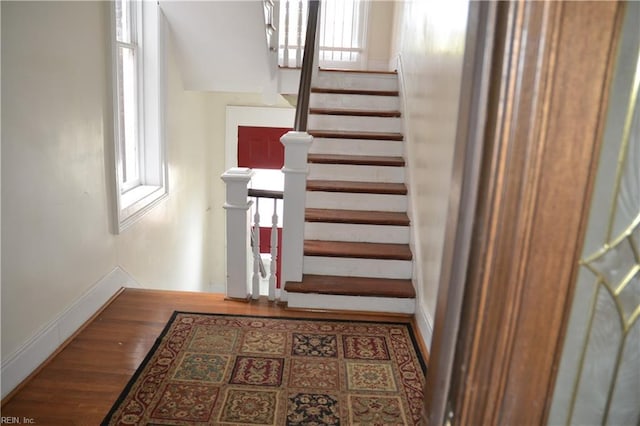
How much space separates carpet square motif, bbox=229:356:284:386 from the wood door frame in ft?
5.44

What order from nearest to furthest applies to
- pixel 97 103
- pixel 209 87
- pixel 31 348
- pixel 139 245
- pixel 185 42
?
1. pixel 31 348
2. pixel 97 103
3. pixel 139 245
4. pixel 185 42
5. pixel 209 87

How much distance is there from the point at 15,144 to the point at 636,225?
2.11 meters

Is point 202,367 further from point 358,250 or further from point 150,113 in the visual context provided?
point 150,113

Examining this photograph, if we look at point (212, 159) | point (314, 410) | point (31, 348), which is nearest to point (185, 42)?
point (212, 159)

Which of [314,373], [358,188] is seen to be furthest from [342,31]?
[314,373]

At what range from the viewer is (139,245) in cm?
358

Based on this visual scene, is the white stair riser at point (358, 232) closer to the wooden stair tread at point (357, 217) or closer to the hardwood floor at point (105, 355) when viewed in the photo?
the wooden stair tread at point (357, 217)

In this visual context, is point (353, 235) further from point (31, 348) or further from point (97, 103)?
point (31, 348)

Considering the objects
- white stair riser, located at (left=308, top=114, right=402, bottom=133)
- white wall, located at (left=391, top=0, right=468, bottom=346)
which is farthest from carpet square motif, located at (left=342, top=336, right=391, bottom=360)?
white stair riser, located at (left=308, top=114, right=402, bottom=133)

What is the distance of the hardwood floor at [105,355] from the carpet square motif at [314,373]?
502 mm

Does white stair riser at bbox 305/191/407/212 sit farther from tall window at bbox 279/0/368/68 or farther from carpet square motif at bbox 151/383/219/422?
tall window at bbox 279/0/368/68

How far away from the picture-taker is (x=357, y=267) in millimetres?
3170

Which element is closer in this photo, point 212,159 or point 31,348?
point 31,348

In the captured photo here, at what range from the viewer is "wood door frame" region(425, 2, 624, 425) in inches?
22.8
